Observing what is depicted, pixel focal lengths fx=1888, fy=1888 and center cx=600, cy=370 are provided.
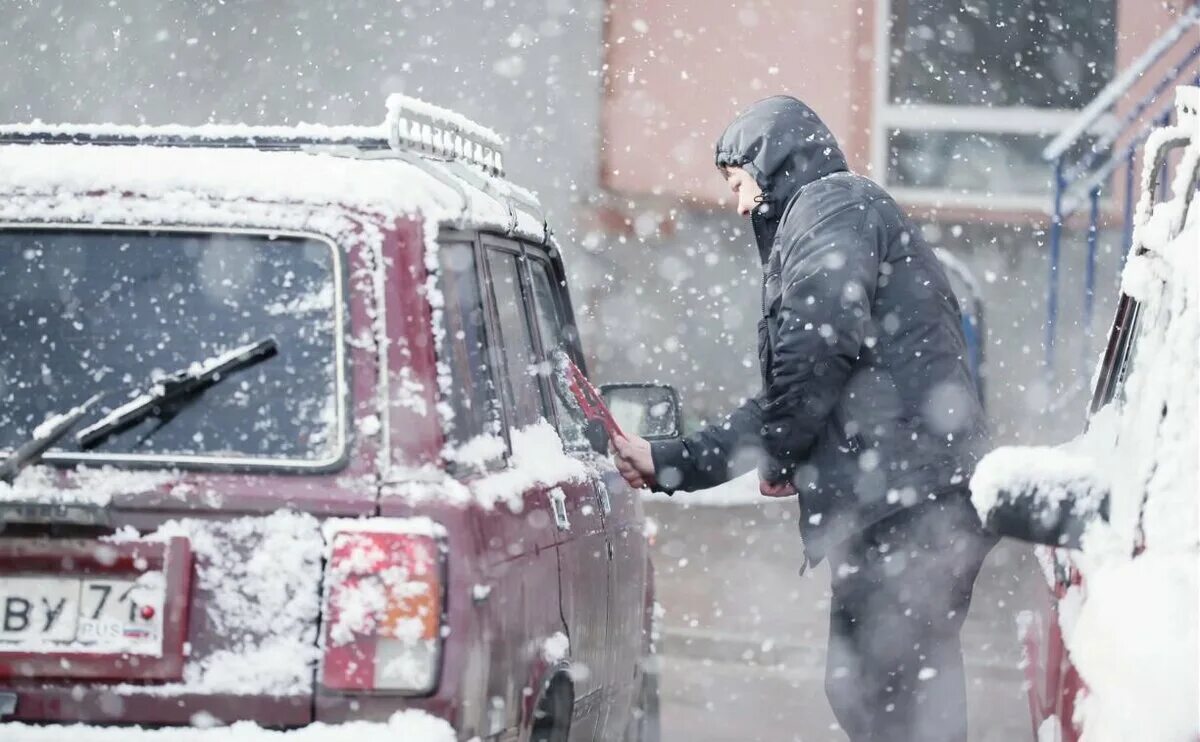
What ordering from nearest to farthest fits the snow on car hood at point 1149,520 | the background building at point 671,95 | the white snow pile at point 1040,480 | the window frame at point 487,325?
the snow on car hood at point 1149,520, the white snow pile at point 1040,480, the window frame at point 487,325, the background building at point 671,95

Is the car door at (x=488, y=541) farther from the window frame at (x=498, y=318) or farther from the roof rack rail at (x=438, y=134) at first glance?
the roof rack rail at (x=438, y=134)

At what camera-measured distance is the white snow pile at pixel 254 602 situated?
3408 mm

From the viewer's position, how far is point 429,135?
420 centimetres

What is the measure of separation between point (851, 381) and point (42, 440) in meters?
2.10

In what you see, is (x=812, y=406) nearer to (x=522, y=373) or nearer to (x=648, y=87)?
(x=522, y=373)

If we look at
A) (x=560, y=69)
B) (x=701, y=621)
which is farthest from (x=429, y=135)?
(x=560, y=69)

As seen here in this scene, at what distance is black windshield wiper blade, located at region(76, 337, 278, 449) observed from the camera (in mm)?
3539

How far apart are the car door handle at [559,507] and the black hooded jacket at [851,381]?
62 centimetres

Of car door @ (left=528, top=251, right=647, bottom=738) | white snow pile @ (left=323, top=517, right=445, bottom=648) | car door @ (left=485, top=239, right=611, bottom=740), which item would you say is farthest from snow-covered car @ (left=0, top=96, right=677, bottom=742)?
car door @ (left=528, top=251, right=647, bottom=738)

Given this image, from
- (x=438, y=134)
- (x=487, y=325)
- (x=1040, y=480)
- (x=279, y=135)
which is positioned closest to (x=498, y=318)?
(x=487, y=325)

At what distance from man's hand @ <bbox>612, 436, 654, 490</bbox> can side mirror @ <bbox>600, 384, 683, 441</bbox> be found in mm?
448

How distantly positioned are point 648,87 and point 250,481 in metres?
10.3

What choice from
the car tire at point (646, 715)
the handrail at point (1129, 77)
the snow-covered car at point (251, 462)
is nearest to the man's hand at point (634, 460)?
the snow-covered car at point (251, 462)

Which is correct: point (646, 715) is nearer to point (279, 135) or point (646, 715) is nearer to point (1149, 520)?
point (279, 135)
